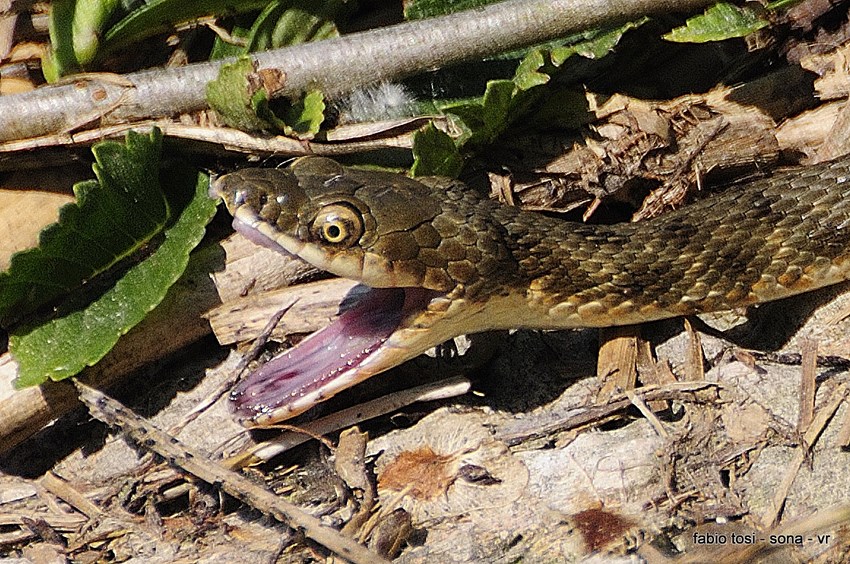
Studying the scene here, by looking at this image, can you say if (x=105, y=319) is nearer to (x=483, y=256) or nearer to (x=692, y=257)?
(x=483, y=256)

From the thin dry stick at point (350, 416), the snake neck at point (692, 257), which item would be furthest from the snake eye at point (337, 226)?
the thin dry stick at point (350, 416)

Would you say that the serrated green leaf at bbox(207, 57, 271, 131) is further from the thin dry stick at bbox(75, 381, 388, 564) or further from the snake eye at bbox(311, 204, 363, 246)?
the thin dry stick at bbox(75, 381, 388, 564)

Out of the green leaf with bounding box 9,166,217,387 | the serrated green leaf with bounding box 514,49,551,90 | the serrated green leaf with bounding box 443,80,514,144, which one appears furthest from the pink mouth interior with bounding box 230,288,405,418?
the serrated green leaf with bounding box 514,49,551,90

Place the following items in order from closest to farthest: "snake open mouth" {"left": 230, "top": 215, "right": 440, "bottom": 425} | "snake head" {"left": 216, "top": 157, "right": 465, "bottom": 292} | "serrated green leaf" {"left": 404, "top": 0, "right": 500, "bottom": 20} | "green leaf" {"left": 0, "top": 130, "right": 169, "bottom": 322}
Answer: "snake head" {"left": 216, "top": 157, "right": 465, "bottom": 292}
"snake open mouth" {"left": 230, "top": 215, "right": 440, "bottom": 425}
"green leaf" {"left": 0, "top": 130, "right": 169, "bottom": 322}
"serrated green leaf" {"left": 404, "top": 0, "right": 500, "bottom": 20}

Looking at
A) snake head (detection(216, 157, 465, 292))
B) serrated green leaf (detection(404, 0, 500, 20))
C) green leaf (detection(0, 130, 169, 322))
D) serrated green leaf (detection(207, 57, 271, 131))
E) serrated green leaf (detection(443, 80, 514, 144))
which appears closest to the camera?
snake head (detection(216, 157, 465, 292))

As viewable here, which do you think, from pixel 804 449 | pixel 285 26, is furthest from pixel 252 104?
pixel 804 449

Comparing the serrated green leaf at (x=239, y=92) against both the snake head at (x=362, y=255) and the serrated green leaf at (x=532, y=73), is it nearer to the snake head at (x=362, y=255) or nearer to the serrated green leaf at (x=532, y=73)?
the snake head at (x=362, y=255)
